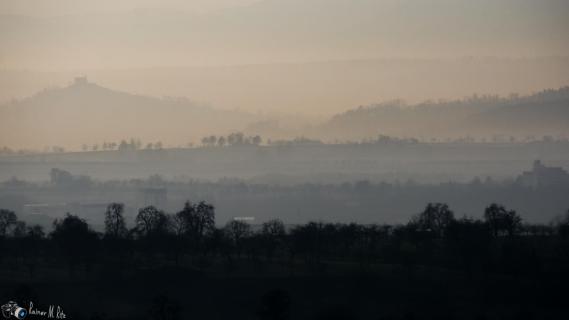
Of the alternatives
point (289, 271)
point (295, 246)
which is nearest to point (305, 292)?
point (289, 271)

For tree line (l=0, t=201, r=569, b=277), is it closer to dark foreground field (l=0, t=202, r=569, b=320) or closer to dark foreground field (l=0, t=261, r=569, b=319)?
dark foreground field (l=0, t=202, r=569, b=320)

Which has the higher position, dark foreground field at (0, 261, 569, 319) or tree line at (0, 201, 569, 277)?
tree line at (0, 201, 569, 277)

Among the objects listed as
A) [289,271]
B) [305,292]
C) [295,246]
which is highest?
[295,246]

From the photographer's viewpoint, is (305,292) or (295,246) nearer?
(305,292)

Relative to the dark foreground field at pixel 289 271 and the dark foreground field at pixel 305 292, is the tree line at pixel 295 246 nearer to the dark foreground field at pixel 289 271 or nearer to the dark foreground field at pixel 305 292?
the dark foreground field at pixel 289 271

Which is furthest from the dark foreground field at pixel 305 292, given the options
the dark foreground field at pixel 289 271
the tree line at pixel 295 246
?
the tree line at pixel 295 246

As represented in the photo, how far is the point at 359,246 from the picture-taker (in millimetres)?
112438

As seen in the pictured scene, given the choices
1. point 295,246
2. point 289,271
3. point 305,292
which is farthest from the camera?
point 295,246

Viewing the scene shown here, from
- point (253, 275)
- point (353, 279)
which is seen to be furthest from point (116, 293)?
point (353, 279)

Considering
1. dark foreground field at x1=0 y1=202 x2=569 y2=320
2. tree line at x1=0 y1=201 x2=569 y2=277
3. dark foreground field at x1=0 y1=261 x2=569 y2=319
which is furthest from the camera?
tree line at x1=0 y1=201 x2=569 y2=277

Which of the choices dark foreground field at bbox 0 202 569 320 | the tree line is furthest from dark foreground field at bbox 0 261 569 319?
the tree line

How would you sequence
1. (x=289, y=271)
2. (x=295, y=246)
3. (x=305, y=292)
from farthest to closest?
(x=295, y=246), (x=289, y=271), (x=305, y=292)

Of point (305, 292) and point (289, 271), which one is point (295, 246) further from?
point (305, 292)

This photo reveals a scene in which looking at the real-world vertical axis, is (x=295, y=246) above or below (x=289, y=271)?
above
